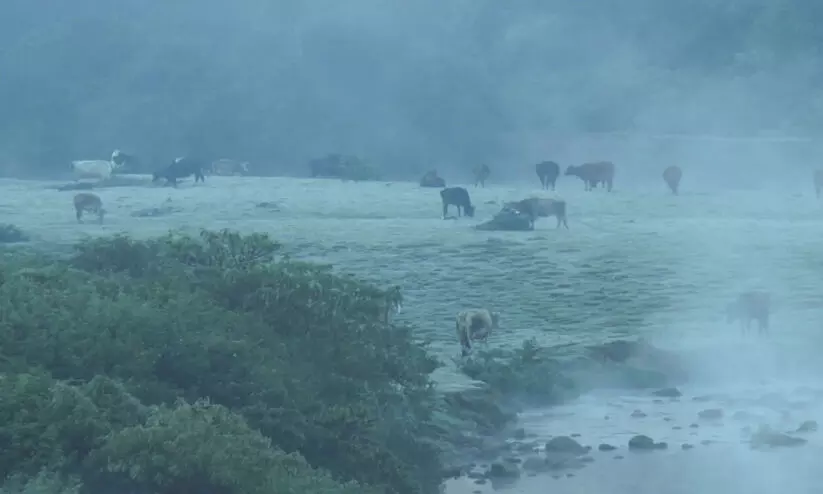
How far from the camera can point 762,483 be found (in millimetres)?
9875

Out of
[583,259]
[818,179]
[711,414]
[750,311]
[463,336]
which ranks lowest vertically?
[711,414]

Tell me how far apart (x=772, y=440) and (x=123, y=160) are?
987cm

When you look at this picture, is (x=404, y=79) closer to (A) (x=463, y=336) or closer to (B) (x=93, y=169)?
(B) (x=93, y=169)

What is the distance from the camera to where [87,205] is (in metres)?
15.6

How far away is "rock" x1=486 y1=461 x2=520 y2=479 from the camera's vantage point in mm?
10086

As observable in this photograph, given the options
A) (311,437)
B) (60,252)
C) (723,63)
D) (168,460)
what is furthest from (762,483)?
(723,63)

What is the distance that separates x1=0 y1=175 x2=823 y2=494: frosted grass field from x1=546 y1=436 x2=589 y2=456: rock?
1.22ft

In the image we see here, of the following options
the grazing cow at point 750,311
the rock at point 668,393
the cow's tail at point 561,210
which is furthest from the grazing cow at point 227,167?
the rock at point 668,393

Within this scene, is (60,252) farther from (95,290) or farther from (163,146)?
(163,146)

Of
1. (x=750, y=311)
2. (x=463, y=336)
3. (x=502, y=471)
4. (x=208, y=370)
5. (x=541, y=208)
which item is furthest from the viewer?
(x=541, y=208)

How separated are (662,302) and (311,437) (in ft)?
26.7

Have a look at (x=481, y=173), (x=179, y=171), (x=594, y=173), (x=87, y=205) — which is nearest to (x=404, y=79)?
(x=481, y=173)

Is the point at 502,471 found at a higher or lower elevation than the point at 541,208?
lower

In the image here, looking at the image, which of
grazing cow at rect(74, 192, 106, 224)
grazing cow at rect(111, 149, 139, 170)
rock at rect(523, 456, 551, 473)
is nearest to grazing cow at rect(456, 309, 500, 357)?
rock at rect(523, 456, 551, 473)
